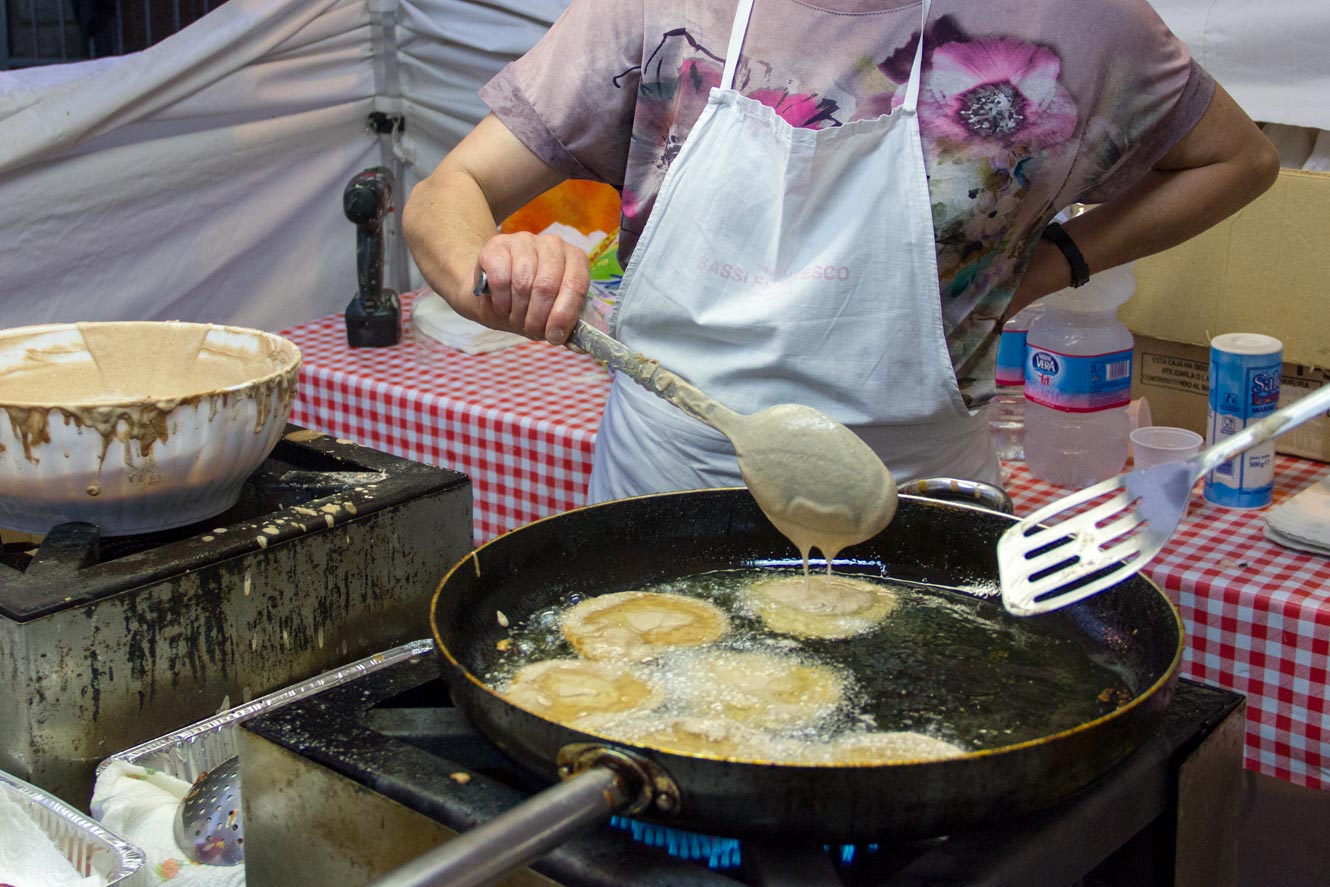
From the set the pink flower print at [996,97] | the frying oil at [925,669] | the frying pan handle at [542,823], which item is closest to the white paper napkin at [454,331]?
the pink flower print at [996,97]

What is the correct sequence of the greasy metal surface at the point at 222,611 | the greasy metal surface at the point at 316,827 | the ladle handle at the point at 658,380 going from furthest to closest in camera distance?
1. the ladle handle at the point at 658,380
2. the greasy metal surface at the point at 222,611
3. the greasy metal surface at the point at 316,827

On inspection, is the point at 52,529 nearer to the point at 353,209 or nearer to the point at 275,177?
the point at 353,209

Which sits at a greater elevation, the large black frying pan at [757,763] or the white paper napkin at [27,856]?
the large black frying pan at [757,763]

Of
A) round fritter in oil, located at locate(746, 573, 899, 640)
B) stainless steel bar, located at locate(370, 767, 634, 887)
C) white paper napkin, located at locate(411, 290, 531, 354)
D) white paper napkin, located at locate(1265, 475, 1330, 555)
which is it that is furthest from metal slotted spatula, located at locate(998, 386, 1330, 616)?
white paper napkin, located at locate(411, 290, 531, 354)

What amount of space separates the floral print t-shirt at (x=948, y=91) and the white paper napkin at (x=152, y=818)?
936mm

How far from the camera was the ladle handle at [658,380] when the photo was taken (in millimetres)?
1282

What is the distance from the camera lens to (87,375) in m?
1.45

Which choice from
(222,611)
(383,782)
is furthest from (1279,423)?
(222,611)

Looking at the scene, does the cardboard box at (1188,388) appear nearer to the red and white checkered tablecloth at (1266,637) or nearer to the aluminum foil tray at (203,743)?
the red and white checkered tablecloth at (1266,637)

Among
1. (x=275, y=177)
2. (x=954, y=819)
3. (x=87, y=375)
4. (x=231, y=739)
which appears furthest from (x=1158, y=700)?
(x=275, y=177)

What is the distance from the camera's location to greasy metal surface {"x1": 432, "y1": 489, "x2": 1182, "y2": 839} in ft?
2.60

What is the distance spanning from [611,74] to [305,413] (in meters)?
1.54

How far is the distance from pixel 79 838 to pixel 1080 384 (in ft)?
5.49

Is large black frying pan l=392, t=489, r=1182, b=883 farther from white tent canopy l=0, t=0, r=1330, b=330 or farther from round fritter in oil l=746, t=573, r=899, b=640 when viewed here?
white tent canopy l=0, t=0, r=1330, b=330
